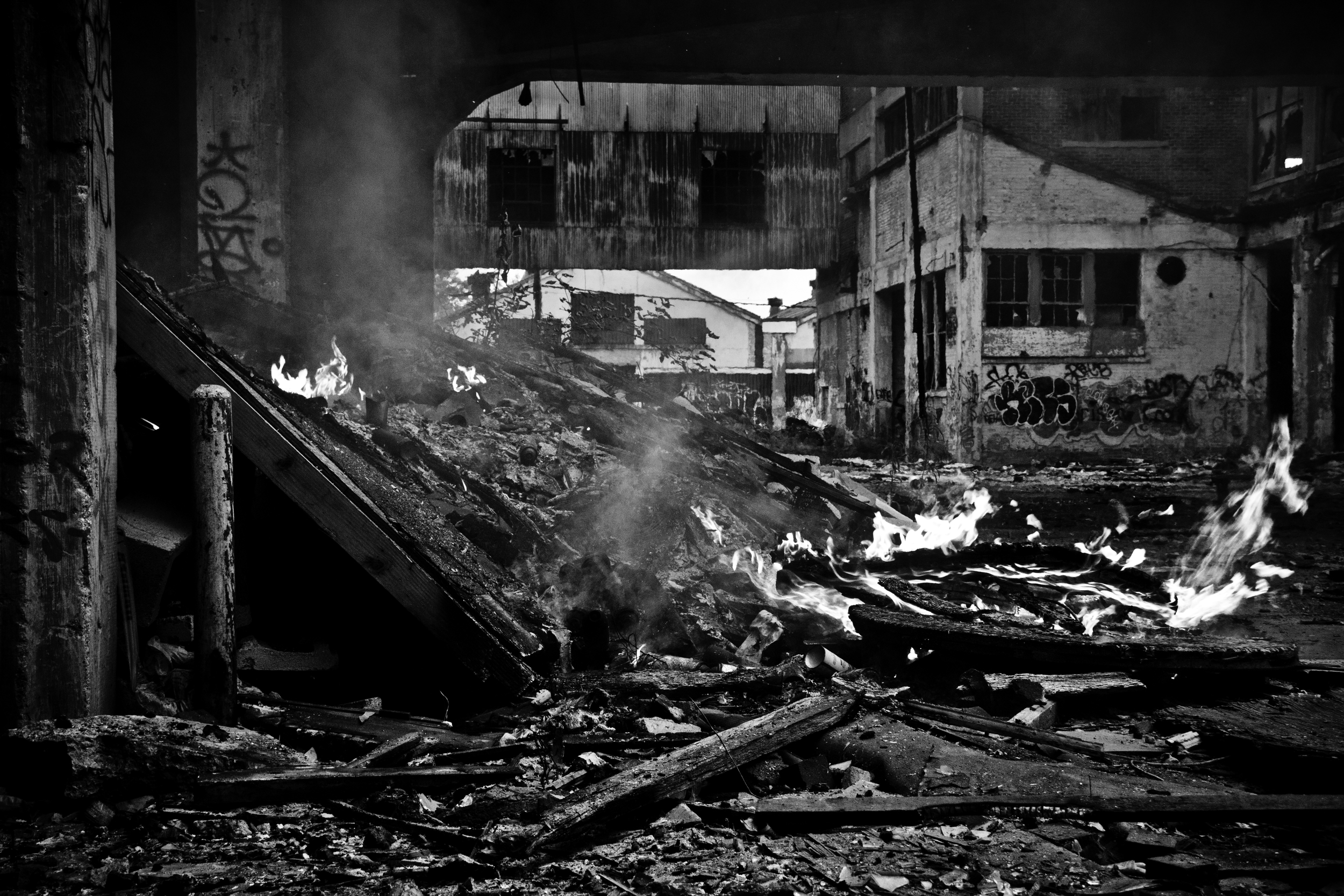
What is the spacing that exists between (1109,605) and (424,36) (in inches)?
287

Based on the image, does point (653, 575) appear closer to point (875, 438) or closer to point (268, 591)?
point (268, 591)

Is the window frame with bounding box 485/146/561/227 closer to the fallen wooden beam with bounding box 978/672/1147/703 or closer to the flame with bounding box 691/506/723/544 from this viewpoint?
the flame with bounding box 691/506/723/544

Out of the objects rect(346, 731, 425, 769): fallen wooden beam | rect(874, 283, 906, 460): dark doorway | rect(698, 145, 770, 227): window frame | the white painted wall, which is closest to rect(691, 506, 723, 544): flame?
rect(346, 731, 425, 769): fallen wooden beam

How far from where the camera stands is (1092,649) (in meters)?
4.75

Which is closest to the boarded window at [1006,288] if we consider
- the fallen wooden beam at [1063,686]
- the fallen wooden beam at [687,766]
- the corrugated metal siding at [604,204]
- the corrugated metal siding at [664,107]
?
the corrugated metal siding at [604,204]

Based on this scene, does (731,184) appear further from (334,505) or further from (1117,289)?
(334,505)

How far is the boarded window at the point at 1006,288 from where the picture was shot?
2058 cm

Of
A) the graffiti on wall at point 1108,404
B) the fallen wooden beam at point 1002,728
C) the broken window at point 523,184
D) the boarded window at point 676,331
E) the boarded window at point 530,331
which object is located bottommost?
the fallen wooden beam at point 1002,728

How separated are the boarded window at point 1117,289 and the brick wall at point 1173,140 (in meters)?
1.60

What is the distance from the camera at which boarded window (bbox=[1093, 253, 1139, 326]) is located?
A: 67.5 ft

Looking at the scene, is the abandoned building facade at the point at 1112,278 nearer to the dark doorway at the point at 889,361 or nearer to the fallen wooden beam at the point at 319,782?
the dark doorway at the point at 889,361

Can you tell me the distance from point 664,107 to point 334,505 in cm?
2294

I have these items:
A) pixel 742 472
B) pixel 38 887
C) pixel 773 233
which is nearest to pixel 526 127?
pixel 773 233

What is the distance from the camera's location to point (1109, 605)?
6188 mm
